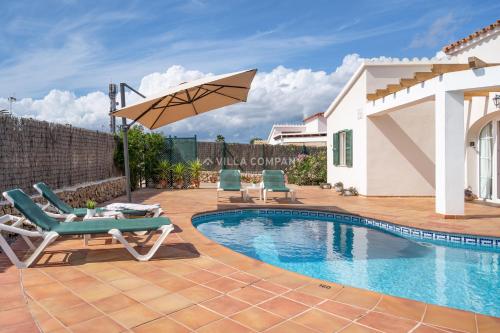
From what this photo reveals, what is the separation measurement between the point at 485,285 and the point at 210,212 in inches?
226

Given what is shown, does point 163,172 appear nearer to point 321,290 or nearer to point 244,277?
point 244,277

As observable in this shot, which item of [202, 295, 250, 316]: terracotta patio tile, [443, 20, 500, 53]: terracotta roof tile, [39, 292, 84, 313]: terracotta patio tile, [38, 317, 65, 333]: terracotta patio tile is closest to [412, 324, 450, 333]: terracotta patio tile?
[202, 295, 250, 316]: terracotta patio tile

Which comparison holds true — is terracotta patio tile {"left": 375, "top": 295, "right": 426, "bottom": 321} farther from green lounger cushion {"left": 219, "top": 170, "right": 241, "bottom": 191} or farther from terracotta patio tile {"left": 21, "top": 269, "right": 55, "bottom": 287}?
green lounger cushion {"left": 219, "top": 170, "right": 241, "bottom": 191}

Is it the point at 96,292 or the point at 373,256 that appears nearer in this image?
the point at 96,292

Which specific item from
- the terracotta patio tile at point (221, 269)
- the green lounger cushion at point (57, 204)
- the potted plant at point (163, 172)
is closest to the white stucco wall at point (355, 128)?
the potted plant at point (163, 172)

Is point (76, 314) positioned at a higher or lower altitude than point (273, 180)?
lower

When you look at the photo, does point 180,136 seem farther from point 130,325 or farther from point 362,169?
point 130,325

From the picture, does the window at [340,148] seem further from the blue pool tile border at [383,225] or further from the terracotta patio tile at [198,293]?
the terracotta patio tile at [198,293]

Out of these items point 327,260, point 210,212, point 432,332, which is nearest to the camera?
point 432,332

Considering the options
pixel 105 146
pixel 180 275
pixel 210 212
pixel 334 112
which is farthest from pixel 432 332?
pixel 334 112

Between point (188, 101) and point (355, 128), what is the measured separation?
6.43 metres

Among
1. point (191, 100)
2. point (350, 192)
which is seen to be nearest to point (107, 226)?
point (191, 100)

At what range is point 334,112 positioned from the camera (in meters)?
14.6

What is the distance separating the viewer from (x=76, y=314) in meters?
2.93
